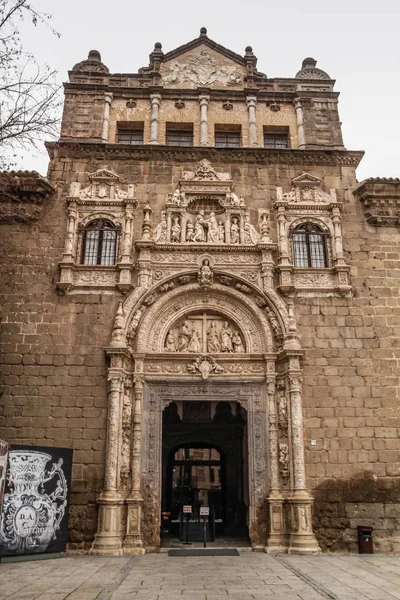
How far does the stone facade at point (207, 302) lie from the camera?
38.2 ft

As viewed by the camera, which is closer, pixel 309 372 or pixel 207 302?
pixel 309 372

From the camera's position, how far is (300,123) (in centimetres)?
1556

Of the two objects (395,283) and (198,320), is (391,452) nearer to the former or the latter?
(395,283)

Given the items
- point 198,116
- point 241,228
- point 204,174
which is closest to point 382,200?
point 241,228

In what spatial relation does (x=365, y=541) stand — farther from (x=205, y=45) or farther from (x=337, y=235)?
(x=205, y=45)

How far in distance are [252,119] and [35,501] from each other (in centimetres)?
1251

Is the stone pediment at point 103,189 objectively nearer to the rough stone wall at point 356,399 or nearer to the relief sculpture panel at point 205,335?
the relief sculpture panel at point 205,335

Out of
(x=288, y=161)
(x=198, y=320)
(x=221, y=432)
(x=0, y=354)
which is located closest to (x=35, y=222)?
(x=0, y=354)

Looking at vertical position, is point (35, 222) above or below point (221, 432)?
above

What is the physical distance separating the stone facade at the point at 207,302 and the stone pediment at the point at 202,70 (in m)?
0.38

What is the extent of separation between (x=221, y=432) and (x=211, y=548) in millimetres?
6090

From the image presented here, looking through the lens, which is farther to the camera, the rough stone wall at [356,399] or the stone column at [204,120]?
the stone column at [204,120]

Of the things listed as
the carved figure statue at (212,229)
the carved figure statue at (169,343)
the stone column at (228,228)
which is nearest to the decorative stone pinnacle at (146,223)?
the carved figure statue at (212,229)

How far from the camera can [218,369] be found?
12.7 metres
